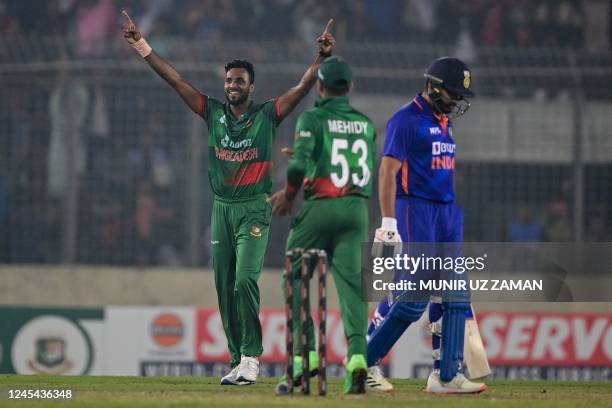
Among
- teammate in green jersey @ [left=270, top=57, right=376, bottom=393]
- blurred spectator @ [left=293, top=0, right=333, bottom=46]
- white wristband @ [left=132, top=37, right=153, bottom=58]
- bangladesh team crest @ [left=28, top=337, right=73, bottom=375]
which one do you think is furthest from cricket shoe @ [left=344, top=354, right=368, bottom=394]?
blurred spectator @ [left=293, top=0, right=333, bottom=46]

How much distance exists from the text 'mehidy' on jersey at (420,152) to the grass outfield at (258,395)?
1381mm

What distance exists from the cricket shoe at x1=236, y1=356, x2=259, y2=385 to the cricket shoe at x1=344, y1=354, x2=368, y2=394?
142cm

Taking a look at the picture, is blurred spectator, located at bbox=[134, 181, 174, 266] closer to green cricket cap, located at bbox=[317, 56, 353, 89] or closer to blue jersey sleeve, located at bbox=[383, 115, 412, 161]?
blue jersey sleeve, located at bbox=[383, 115, 412, 161]

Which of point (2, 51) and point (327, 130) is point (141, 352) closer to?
point (2, 51)

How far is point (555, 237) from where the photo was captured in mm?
16031

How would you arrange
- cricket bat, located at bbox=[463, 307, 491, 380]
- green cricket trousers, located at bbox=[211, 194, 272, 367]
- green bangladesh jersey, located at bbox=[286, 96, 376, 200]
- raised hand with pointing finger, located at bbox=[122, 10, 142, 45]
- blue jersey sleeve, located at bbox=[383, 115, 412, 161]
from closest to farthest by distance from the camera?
green bangladesh jersey, located at bbox=[286, 96, 376, 200] < blue jersey sleeve, located at bbox=[383, 115, 412, 161] < cricket bat, located at bbox=[463, 307, 491, 380] < green cricket trousers, located at bbox=[211, 194, 272, 367] < raised hand with pointing finger, located at bbox=[122, 10, 142, 45]

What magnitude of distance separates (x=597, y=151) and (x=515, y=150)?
91 cm

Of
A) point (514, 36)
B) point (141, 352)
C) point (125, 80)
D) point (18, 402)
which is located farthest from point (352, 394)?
point (514, 36)

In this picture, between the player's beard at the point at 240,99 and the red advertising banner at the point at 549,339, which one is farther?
the red advertising banner at the point at 549,339

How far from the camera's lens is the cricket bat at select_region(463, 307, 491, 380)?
9.97m

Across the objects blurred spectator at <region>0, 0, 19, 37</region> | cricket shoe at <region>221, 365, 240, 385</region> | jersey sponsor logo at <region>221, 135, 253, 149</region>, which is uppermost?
blurred spectator at <region>0, 0, 19, 37</region>

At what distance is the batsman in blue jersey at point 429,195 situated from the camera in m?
9.61

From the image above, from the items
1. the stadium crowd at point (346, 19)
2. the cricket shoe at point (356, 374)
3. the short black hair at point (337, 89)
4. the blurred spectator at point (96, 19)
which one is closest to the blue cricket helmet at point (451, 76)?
the short black hair at point (337, 89)

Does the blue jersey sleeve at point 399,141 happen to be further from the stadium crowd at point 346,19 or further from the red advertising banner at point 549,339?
the stadium crowd at point 346,19
